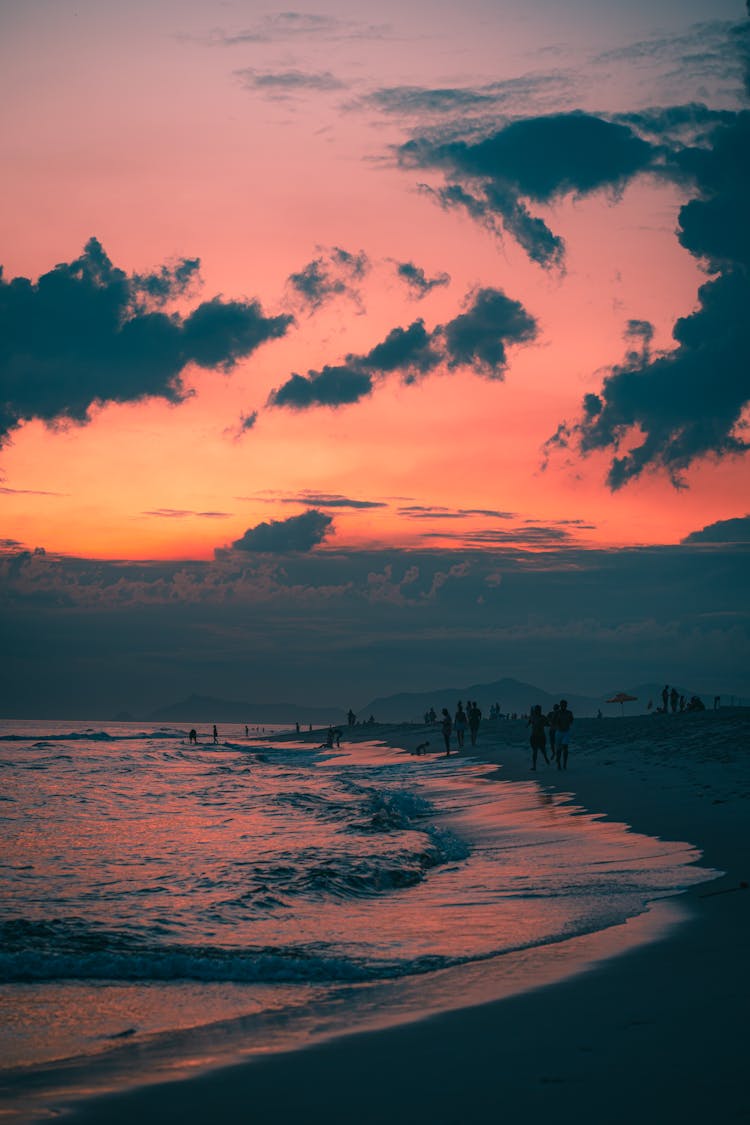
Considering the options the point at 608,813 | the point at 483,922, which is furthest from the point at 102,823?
the point at 483,922

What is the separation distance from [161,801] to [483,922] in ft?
67.5

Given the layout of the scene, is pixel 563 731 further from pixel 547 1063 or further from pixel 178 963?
pixel 547 1063

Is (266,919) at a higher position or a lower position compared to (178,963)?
lower

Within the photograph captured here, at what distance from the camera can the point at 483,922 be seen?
10.9 metres

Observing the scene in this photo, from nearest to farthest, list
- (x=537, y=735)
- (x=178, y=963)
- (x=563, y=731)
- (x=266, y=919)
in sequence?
(x=178, y=963)
(x=266, y=919)
(x=563, y=731)
(x=537, y=735)

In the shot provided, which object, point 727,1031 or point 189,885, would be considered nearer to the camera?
point 727,1031

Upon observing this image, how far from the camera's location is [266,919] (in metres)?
12.1

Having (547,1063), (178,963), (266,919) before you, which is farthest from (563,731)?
(547,1063)

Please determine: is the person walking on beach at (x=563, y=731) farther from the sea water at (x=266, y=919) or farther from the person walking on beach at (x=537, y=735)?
the sea water at (x=266, y=919)

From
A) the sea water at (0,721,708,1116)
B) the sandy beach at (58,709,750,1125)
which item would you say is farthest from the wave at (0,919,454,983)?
the sandy beach at (58,709,750,1125)

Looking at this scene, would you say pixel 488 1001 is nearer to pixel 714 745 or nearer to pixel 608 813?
pixel 608 813

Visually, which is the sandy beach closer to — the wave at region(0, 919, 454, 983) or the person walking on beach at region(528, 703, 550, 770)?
the wave at region(0, 919, 454, 983)

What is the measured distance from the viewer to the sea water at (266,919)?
24.5 feet

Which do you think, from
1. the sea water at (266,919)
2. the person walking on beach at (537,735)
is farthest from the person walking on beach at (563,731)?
the sea water at (266,919)
